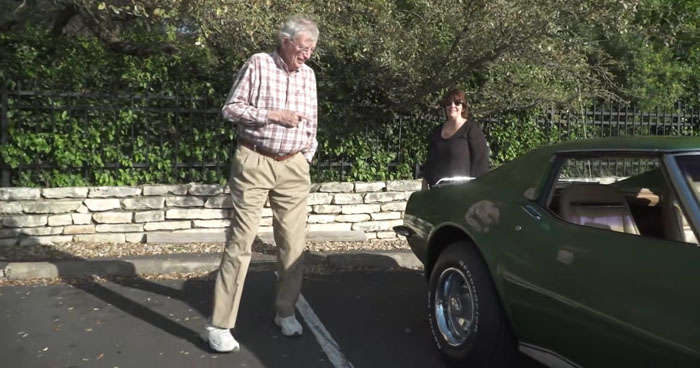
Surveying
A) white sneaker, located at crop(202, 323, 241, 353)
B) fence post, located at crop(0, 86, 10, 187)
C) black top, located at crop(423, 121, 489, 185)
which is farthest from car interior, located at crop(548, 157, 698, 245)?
fence post, located at crop(0, 86, 10, 187)

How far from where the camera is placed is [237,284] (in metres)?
3.88

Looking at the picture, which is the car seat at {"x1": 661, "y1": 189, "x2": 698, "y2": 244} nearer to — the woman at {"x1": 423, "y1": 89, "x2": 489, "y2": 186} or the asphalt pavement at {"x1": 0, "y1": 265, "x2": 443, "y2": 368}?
the asphalt pavement at {"x1": 0, "y1": 265, "x2": 443, "y2": 368}

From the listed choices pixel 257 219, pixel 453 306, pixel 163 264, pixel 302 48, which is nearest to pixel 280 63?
pixel 302 48

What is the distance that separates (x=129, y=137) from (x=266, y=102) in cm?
349

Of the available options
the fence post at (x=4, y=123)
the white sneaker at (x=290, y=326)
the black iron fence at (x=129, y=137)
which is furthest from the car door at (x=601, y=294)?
the fence post at (x=4, y=123)

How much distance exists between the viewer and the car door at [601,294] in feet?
7.98

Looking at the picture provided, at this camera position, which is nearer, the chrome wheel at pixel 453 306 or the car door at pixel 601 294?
the car door at pixel 601 294

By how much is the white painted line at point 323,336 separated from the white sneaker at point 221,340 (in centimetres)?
58

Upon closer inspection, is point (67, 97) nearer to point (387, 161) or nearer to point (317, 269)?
point (317, 269)

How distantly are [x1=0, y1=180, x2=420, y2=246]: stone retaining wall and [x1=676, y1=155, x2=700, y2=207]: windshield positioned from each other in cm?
481

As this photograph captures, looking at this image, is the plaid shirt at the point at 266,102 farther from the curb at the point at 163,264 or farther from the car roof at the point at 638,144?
the curb at the point at 163,264

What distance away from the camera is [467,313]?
3.69m

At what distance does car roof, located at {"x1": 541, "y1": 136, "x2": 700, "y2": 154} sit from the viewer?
9.67ft

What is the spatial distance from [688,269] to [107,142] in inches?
228
